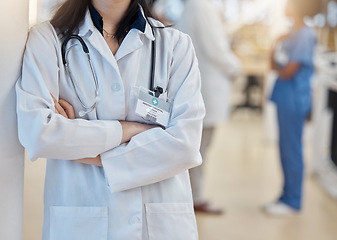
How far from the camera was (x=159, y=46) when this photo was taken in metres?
1.37

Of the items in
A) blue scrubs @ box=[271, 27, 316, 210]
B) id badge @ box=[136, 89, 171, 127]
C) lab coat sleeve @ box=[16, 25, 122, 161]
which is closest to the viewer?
lab coat sleeve @ box=[16, 25, 122, 161]

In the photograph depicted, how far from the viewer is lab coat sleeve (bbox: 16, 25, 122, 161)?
118 centimetres

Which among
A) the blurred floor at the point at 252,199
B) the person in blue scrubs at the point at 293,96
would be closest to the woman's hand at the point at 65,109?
the blurred floor at the point at 252,199

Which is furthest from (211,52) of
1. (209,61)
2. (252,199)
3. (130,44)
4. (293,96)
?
(130,44)

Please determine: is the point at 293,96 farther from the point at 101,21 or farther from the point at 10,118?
the point at 10,118

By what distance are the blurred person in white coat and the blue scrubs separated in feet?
1.22

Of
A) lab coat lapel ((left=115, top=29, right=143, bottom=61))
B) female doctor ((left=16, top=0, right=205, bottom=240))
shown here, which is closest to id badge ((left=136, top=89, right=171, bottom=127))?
female doctor ((left=16, top=0, right=205, bottom=240))

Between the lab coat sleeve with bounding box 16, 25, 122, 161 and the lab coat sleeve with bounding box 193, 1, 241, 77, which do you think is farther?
the lab coat sleeve with bounding box 193, 1, 241, 77

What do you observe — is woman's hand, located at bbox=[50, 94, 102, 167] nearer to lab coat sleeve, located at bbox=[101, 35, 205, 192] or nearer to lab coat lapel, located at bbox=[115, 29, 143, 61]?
lab coat sleeve, located at bbox=[101, 35, 205, 192]

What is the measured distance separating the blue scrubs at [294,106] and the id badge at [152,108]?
7.03ft

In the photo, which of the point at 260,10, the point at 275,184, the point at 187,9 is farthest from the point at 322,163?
the point at 260,10

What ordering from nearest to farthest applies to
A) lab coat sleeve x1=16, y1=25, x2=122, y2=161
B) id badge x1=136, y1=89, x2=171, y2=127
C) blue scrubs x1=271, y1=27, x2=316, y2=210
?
lab coat sleeve x1=16, y1=25, x2=122, y2=161
id badge x1=136, y1=89, x2=171, y2=127
blue scrubs x1=271, y1=27, x2=316, y2=210

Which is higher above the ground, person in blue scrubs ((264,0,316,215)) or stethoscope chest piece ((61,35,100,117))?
stethoscope chest piece ((61,35,100,117))

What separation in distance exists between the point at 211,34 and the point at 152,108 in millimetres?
1872
